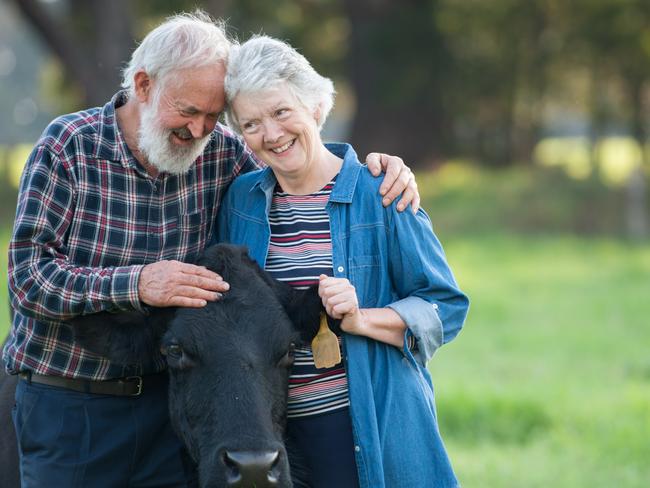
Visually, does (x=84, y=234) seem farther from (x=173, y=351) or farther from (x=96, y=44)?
(x=96, y=44)

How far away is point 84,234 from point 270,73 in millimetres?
1031

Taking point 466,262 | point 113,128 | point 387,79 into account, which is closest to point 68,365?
point 113,128

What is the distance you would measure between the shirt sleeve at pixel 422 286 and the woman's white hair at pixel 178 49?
100 centimetres

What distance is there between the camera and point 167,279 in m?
4.18

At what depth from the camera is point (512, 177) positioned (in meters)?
22.8

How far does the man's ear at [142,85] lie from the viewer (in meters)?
4.53

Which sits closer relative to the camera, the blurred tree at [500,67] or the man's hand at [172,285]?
the man's hand at [172,285]

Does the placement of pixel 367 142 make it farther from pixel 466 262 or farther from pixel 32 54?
pixel 32 54

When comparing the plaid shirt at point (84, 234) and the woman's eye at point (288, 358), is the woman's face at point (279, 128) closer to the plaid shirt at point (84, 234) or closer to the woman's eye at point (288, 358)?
the plaid shirt at point (84, 234)

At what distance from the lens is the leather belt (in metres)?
4.57

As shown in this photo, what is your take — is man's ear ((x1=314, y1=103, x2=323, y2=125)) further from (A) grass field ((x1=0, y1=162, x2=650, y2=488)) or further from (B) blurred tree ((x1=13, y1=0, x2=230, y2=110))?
(B) blurred tree ((x1=13, y1=0, x2=230, y2=110))

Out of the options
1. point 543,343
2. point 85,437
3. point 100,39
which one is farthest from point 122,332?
point 100,39

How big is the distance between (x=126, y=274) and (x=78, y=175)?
1.75 feet

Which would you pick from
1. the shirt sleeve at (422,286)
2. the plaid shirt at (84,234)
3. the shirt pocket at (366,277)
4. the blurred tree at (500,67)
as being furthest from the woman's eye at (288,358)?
the blurred tree at (500,67)
